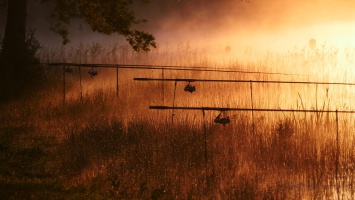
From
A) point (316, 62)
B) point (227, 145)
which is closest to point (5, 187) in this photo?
point (227, 145)

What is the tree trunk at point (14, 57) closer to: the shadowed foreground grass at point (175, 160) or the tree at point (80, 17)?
the tree at point (80, 17)

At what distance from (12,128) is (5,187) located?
622 centimetres

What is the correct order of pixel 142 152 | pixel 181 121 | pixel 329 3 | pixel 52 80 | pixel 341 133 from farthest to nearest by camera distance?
pixel 329 3 < pixel 52 80 < pixel 181 121 < pixel 341 133 < pixel 142 152

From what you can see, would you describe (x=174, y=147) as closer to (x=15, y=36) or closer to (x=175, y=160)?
(x=175, y=160)

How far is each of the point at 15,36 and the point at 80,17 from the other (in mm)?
2456

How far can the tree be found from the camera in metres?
22.0

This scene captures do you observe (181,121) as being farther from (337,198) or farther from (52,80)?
(52,80)

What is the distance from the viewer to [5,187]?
11844 mm

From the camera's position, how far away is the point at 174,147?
579 inches

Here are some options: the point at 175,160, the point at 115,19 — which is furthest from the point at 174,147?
the point at 115,19

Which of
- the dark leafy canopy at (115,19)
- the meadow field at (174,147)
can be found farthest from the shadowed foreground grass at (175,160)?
the dark leafy canopy at (115,19)

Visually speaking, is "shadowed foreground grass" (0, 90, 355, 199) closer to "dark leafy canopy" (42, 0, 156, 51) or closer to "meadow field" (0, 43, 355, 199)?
"meadow field" (0, 43, 355, 199)


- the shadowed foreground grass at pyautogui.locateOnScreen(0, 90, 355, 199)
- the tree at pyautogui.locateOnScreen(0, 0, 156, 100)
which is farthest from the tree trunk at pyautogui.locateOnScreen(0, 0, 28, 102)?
the shadowed foreground grass at pyautogui.locateOnScreen(0, 90, 355, 199)

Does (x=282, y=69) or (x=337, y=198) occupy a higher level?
(x=282, y=69)
